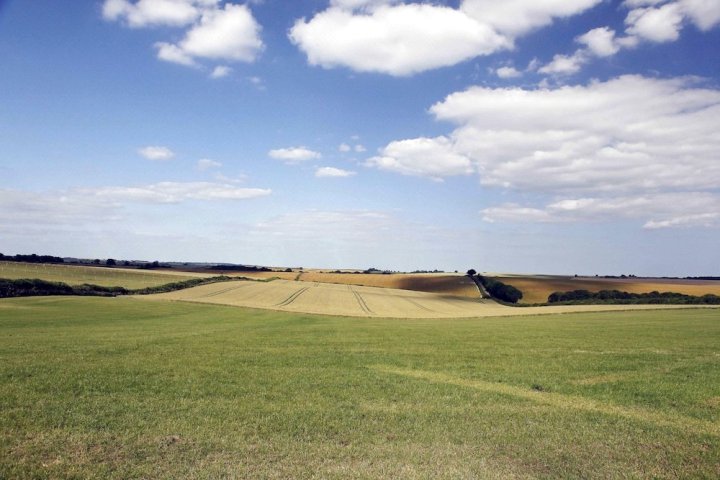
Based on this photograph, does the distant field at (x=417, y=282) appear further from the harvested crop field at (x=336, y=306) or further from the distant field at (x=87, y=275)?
the distant field at (x=87, y=275)

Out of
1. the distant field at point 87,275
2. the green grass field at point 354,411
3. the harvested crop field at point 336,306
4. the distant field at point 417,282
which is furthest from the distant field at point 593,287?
the green grass field at point 354,411

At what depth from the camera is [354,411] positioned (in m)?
12.7

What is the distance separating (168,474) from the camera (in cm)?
858

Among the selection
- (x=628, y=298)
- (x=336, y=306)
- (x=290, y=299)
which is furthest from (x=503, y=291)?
(x=290, y=299)

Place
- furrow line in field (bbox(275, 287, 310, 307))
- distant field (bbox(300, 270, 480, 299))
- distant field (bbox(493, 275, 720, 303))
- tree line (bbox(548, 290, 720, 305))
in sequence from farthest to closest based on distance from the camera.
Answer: distant field (bbox(300, 270, 480, 299))
distant field (bbox(493, 275, 720, 303))
tree line (bbox(548, 290, 720, 305))
furrow line in field (bbox(275, 287, 310, 307))

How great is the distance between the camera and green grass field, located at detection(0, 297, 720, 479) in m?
9.23

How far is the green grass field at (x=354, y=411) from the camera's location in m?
9.23

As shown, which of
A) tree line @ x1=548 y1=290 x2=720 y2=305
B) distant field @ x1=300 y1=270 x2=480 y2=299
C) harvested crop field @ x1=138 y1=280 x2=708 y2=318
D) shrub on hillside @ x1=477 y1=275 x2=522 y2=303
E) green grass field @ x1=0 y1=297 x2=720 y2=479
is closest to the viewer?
green grass field @ x1=0 y1=297 x2=720 y2=479

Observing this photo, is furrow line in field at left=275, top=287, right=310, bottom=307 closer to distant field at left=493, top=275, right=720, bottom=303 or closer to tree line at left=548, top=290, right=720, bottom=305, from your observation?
distant field at left=493, top=275, right=720, bottom=303

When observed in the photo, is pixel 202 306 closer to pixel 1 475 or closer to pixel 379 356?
pixel 379 356

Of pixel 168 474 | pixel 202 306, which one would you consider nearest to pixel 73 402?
pixel 168 474

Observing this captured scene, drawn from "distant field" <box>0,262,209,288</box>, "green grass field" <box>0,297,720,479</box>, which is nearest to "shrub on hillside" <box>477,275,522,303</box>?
"distant field" <box>0,262,209,288</box>

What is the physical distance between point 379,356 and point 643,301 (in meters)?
74.7

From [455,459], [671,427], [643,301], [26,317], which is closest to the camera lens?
[455,459]
